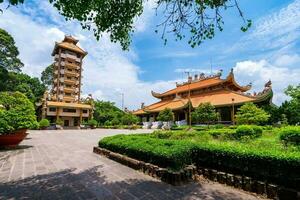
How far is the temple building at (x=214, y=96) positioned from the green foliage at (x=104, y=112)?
24.3 feet

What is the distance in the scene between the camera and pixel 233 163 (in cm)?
593

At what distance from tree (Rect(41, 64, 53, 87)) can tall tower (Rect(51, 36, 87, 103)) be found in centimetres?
535

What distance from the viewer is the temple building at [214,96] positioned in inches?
1156

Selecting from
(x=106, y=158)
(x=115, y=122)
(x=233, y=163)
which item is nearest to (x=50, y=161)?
(x=106, y=158)

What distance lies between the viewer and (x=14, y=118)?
11273 millimetres

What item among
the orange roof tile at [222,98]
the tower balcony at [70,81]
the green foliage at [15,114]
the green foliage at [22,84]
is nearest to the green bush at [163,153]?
the green foliage at [15,114]

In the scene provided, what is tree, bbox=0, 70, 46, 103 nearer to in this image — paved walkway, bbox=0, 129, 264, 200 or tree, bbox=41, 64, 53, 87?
tree, bbox=41, 64, 53, 87

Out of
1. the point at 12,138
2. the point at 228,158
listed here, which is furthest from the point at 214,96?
the point at 228,158

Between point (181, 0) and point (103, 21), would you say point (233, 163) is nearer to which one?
point (181, 0)

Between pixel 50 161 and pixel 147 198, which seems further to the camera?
pixel 50 161

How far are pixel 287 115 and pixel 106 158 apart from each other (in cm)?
2716

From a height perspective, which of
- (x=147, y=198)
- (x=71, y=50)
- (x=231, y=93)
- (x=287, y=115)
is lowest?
(x=147, y=198)

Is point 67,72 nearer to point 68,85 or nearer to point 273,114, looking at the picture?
point 68,85

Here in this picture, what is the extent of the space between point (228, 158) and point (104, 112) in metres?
50.4
